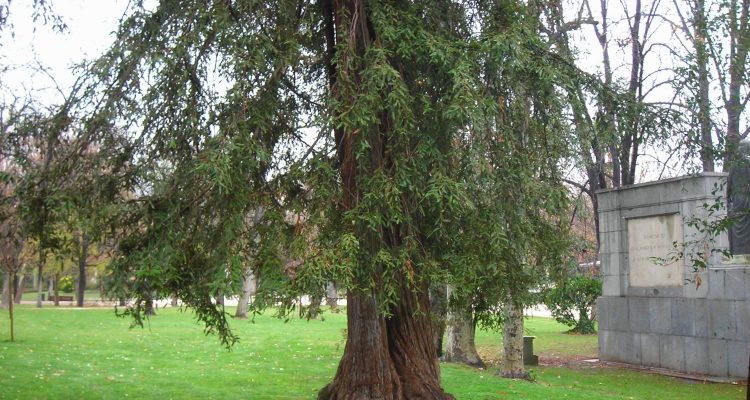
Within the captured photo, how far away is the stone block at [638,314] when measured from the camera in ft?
56.7

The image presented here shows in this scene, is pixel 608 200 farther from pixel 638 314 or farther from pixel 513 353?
pixel 513 353

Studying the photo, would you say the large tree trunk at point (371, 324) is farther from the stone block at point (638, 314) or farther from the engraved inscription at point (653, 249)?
the stone block at point (638, 314)

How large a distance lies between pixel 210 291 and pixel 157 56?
2608 millimetres

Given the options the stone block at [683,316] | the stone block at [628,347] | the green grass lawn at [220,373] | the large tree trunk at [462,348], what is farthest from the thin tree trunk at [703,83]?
the large tree trunk at [462,348]

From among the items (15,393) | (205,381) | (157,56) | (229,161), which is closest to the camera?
(229,161)

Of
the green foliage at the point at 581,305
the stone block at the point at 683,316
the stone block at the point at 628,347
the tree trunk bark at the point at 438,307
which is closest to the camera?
the tree trunk bark at the point at 438,307

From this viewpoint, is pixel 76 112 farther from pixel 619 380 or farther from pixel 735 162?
pixel 619 380

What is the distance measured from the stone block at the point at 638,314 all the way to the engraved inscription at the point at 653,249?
37 cm

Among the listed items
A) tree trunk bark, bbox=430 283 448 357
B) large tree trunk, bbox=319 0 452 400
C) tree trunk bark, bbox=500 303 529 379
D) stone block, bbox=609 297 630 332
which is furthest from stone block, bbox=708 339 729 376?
large tree trunk, bbox=319 0 452 400

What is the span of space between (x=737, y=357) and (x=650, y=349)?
2.40 metres

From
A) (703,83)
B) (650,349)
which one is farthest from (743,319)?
(703,83)

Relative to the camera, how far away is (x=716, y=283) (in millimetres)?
15445

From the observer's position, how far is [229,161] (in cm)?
789

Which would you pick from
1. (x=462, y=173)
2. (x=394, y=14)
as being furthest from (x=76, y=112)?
(x=462, y=173)
